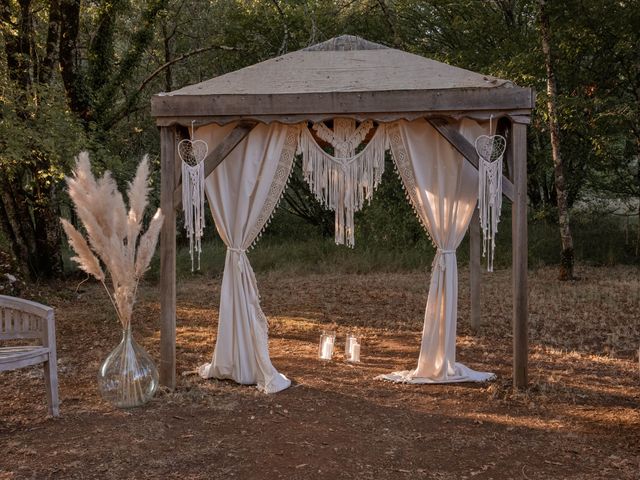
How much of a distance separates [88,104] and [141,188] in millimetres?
6322

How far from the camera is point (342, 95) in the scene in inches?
170

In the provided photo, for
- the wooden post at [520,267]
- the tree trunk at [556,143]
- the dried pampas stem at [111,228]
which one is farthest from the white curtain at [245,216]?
the tree trunk at [556,143]

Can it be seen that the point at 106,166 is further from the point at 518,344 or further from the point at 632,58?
the point at 632,58

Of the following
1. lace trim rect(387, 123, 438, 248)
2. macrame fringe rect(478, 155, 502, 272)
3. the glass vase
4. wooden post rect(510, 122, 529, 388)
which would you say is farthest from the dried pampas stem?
wooden post rect(510, 122, 529, 388)

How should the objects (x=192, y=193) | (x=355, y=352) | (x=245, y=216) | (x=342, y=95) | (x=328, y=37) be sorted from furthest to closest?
(x=328, y=37) → (x=355, y=352) → (x=245, y=216) → (x=192, y=193) → (x=342, y=95)

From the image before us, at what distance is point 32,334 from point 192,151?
1.60m

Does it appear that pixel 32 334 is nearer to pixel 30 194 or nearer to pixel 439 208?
pixel 439 208

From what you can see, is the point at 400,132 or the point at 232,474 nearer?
the point at 232,474

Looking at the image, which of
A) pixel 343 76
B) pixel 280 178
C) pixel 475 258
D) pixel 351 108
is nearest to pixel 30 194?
pixel 280 178

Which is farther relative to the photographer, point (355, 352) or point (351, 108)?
point (355, 352)

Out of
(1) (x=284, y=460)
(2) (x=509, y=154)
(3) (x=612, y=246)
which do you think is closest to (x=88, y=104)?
(2) (x=509, y=154)

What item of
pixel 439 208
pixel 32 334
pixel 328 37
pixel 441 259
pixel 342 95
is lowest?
pixel 32 334

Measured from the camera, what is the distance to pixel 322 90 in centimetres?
437

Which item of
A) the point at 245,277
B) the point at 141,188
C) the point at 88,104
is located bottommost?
the point at 245,277
